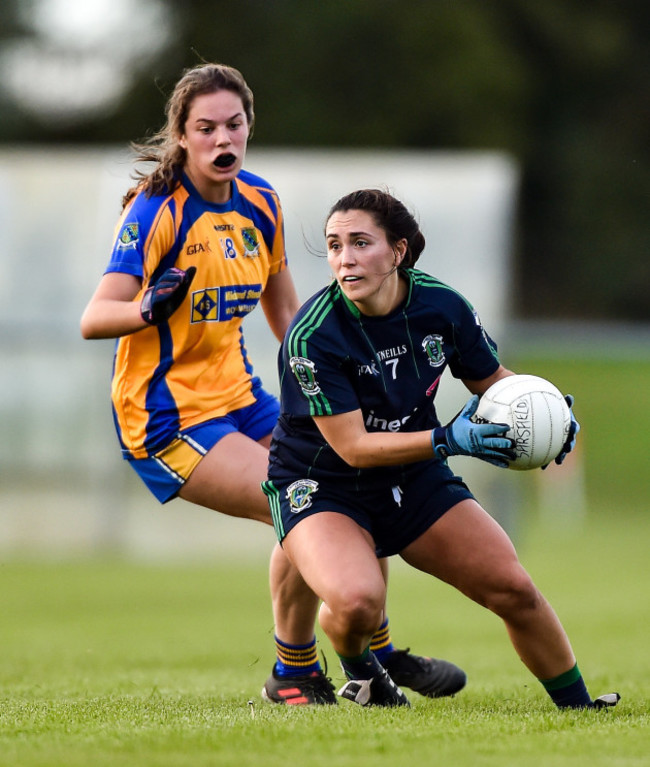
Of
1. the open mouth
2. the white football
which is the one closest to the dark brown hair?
the white football

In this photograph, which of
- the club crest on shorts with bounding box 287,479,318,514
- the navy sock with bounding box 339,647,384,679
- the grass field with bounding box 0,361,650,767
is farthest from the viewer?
the navy sock with bounding box 339,647,384,679

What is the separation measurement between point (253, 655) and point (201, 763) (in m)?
4.59

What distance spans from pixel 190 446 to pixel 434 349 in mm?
1258

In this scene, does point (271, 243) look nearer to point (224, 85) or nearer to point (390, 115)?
point (224, 85)

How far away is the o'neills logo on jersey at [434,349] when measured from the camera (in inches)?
207

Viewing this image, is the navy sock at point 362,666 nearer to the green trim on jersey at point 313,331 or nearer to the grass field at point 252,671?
the grass field at point 252,671

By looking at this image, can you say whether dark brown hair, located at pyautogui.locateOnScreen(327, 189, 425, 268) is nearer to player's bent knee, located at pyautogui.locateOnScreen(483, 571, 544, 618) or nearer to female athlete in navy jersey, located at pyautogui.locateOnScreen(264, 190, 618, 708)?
female athlete in navy jersey, located at pyautogui.locateOnScreen(264, 190, 618, 708)

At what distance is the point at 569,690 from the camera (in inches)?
209

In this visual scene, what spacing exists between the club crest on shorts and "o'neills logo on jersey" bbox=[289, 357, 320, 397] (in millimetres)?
389

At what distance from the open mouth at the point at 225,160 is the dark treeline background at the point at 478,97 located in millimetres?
27488

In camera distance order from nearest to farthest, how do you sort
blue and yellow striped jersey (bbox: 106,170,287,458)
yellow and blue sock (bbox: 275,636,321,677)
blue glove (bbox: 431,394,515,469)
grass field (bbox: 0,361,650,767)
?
grass field (bbox: 0,361,650,767) < blue glove (bbox: 431,394,515,469) < yellow and blue sock (bbox: 275,636,321,677) < blue and yellow striped jersey (bbox: 106,170,287,458)

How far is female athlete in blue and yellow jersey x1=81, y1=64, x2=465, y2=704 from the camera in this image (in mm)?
5805

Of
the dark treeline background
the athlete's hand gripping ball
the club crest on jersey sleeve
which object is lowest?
the athlete's hand gripping ball

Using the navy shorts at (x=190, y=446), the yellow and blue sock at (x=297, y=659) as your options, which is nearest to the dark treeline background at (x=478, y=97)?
the navy shorts at (x=190, y=446)
